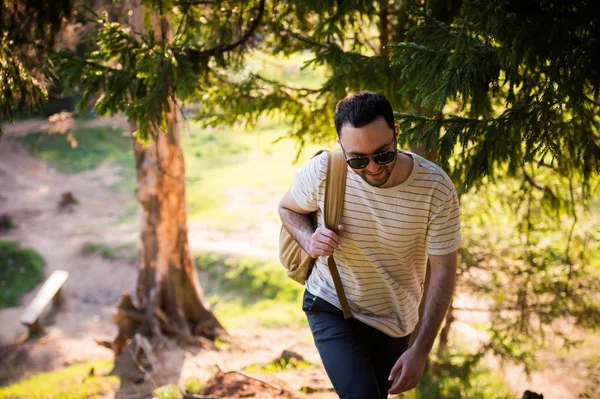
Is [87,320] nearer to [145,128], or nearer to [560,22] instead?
[145,128]

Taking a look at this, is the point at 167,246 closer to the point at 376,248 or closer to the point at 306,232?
the point at 306,232

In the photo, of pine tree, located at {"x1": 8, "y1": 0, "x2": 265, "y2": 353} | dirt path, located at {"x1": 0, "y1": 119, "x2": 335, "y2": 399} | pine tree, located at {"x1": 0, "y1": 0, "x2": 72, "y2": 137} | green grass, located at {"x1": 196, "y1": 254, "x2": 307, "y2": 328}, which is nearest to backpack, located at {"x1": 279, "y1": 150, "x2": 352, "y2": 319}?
pine tree, located at {"x1": 8, "y1": 0, "x2": 265, "y2": 353}

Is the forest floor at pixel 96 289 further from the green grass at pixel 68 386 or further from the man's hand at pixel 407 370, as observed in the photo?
the man's hand at pixel 407 370

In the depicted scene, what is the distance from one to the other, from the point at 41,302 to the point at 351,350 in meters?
11.0

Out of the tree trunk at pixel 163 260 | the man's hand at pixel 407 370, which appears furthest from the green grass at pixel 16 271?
the man's hand at pixel 407 370

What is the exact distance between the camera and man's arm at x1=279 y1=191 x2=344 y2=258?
9.84ft

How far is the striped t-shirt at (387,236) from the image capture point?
3023mm

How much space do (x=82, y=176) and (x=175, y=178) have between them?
1405 centimetres

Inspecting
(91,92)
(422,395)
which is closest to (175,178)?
(91,92)

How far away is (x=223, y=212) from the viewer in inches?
686

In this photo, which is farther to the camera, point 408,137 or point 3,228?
point 3,228

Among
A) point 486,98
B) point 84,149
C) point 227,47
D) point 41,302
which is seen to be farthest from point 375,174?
point 84,149

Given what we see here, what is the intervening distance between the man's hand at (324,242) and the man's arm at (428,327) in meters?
0.57

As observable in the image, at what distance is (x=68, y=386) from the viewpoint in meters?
8.26
